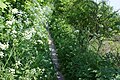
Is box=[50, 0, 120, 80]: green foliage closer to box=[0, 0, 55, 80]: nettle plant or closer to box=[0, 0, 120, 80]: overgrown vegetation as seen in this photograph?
box=[0, 0, 120, 80]: overgrown vegetation

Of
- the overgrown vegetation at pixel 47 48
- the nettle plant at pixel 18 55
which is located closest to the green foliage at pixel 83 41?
the overgrown vegetation at pixel 47 48

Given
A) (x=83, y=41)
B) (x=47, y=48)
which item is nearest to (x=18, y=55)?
(x=47, y=48)

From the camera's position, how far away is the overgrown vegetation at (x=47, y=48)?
17.4ft

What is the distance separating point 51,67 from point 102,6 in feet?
12.4

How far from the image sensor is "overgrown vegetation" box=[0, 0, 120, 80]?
5309mm

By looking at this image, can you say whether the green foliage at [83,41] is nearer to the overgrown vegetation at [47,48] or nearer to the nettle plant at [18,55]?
the overgrown vegetation at [47,48]

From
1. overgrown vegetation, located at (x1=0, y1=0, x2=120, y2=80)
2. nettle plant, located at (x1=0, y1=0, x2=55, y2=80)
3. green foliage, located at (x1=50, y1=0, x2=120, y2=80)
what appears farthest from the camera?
green foliage, located at (x1=50, y1=0, x2=120, y2=80)

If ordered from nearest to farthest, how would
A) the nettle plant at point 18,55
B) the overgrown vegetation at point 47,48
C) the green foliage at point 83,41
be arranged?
the nettle plant at point 18,55 < the overgrown vegetation at point 47,48 < the green foliage at point 83,41

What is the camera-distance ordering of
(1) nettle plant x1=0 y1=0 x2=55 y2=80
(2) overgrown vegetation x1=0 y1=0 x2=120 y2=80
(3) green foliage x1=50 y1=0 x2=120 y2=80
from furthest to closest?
(3) green foliage x1=50 y1=0 x2=120 y2=80
(2) overgrown vegetation x1=0 y1=0 x2=120 y2=80
(1) nettle plant x1=0 y1=0 x2=55 y2=80

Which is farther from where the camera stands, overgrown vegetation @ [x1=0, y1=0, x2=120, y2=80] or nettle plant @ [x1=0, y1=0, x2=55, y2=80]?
overgrown vegetation @ [x1=0, y1=0, x2=120, y2=80]

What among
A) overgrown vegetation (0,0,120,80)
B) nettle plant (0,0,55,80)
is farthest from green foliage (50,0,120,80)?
nettle plant (0,0,55,80)

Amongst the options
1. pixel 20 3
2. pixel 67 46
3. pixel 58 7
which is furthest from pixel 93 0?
pixel 58 7

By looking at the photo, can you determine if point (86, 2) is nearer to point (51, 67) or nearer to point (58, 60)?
point (58, 60)

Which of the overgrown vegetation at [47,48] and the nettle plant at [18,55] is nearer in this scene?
the nettle plant at [18,55]
